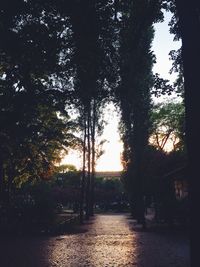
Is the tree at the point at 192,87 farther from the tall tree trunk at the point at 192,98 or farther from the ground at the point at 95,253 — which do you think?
the ground at the point at 95,253


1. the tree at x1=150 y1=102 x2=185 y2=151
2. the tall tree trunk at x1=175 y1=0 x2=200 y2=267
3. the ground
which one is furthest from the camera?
the tree at x1=150 y1=102 x2=185 y2=151

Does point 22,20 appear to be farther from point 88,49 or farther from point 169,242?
point 169,242

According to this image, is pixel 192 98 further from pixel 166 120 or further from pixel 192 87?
pixel 166 120

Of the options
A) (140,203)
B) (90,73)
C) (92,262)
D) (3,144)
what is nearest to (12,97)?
(3,144)

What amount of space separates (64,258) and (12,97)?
1142cm

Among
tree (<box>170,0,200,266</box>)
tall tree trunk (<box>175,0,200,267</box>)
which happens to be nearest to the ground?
tall tree trunk (<box>175,0,200,267</box>)

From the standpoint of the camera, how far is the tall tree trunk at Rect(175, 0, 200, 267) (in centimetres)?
758

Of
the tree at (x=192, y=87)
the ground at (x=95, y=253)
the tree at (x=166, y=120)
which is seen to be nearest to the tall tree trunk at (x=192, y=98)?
the tree at (x=192, y=87)

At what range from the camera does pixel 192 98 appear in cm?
787

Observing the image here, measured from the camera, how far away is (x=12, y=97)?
21.9 m

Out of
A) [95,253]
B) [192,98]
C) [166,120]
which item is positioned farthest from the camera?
[166,120]

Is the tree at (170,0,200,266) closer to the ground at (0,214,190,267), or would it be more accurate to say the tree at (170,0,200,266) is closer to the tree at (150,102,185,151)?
the ground at (0,214,190,267)

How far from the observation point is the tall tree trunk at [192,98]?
758 centimetres

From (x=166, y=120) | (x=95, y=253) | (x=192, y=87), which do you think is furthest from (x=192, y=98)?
(x=166, y=120)
